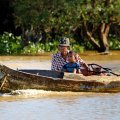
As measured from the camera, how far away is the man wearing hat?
49.9 feet

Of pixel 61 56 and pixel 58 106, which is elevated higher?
pixel 61 56

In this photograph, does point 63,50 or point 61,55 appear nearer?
point 63,50

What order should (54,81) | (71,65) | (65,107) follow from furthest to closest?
(71,65) < (54,81) < (65,107)

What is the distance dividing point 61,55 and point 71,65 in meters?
0.39

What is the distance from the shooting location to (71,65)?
1552 centimetres

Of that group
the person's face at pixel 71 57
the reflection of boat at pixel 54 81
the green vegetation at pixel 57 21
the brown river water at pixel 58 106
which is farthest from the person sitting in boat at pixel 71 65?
the green vegetation at pixel 57 21

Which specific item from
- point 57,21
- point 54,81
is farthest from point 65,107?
point 57,21

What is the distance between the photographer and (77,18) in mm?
29781

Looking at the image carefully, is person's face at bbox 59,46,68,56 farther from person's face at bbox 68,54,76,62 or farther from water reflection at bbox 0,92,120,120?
water reflection at bbox 0,92,120,120

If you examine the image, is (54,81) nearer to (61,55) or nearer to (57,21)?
(61,55)

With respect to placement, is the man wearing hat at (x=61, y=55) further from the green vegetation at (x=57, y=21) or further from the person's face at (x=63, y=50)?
the green vegetation at (x=57, y=21)

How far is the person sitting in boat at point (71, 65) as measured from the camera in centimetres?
1533

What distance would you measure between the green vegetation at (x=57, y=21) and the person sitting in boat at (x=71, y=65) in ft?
45.0

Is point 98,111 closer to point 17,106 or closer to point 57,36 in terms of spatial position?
point 17,106
